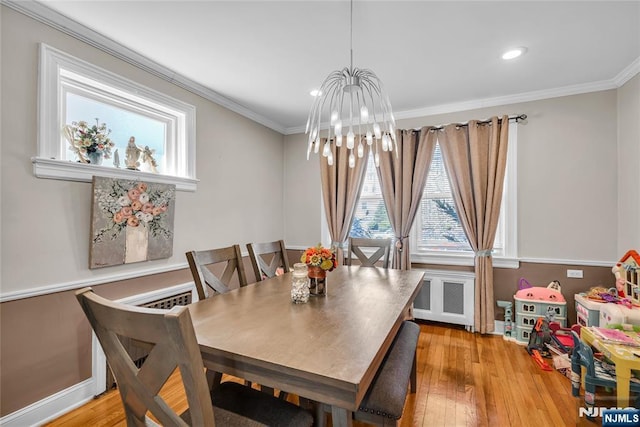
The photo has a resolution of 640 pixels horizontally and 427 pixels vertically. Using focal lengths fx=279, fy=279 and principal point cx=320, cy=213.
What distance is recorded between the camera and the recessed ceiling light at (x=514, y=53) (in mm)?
2242

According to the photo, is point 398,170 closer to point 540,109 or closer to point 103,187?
point 540,109

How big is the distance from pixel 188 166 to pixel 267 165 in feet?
4.42

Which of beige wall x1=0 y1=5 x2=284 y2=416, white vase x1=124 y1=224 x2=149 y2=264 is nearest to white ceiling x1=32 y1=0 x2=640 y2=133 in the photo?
beige wall x1=0 y1=5 x2=284 y2=416

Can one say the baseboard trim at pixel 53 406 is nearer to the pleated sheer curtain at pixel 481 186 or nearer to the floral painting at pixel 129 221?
the floral painting at pixel 129 221

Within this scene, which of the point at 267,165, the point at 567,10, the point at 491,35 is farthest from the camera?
the point at 267,165

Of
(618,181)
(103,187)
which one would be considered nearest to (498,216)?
(618,181)

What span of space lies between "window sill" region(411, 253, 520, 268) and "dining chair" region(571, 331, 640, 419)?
120cm

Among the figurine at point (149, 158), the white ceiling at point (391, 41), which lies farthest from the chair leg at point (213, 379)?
the white ceiling at point (391, 41)

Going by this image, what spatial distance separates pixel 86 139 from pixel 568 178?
4430mm

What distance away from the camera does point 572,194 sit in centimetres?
291

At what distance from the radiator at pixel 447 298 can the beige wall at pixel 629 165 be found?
54.0 inches

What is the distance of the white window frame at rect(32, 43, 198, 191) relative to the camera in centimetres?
184

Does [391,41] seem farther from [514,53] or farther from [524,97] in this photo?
[524,97]

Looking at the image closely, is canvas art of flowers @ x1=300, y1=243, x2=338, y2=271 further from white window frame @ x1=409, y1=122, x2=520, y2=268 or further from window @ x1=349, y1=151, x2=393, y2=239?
white window frame @ x1=409, y1=122, x2=520, y2=268
